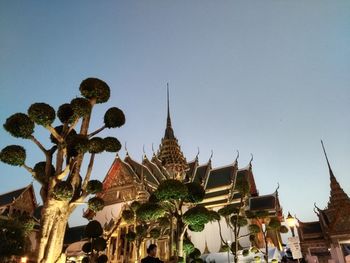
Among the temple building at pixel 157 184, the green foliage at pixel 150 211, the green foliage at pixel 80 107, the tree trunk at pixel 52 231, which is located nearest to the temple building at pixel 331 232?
the temple building at pixel 157 184

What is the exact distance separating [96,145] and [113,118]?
108 centimetres

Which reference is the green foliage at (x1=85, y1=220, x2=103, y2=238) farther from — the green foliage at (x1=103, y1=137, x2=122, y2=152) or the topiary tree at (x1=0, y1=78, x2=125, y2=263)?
the green foliage at (x1=103, y1=137, x2=122, y2=152)

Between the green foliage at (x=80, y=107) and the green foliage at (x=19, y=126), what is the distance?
1.23 m

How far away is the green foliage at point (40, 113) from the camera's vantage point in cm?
760

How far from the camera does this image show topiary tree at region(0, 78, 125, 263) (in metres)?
7.00

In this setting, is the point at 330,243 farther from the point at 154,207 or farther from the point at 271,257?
the point at 154,207

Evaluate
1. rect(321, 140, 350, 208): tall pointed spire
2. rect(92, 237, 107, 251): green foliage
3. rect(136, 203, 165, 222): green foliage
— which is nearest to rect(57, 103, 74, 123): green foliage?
rect(136, 203, 165, 222): green foliage

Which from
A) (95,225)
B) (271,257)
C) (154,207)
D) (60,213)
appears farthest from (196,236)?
(60,213)

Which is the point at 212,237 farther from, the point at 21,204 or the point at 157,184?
the point at 21,204

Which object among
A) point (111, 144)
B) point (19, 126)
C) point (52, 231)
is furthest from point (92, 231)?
point (19, 126)

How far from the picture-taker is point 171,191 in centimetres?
958

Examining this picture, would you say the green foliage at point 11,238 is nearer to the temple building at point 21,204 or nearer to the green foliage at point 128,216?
the green foliage at point 128,216

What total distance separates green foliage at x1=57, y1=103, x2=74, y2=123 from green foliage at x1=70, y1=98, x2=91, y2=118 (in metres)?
0.28

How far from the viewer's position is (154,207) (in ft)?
34.4
